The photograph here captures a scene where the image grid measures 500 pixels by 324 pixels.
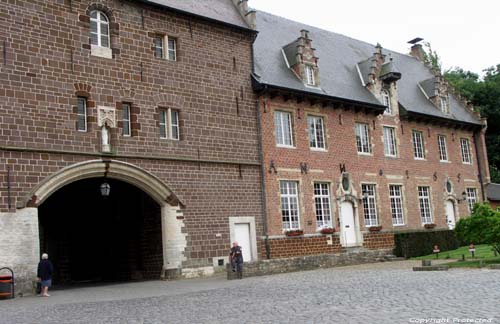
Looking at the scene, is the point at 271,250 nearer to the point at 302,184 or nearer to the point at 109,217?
the point at 302,184

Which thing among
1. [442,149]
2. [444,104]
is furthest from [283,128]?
[444,104]

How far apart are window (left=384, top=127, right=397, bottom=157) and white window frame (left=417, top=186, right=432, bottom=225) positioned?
2379 mm

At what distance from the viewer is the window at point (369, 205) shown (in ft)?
79.2

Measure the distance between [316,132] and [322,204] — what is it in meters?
2.92

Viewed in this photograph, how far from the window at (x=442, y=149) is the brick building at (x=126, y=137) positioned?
41.4 feet

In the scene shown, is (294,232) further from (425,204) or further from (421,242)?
(425,204)

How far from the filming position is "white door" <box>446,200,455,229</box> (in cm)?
2840

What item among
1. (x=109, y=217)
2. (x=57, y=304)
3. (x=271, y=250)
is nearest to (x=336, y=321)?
(x=57, y=304)

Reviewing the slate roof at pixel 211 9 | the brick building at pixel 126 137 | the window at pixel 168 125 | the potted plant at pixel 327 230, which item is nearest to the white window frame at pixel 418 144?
the potted plant at pixel 327 230

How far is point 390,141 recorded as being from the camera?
26359 mm

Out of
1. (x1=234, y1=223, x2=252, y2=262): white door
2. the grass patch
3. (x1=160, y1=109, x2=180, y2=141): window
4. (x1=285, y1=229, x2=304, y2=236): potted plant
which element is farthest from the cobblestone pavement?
(x1=285, y1=229, x2=304, y2=236): potted plant

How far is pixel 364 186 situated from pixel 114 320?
16929 millimetres

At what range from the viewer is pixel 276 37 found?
82.6 feet

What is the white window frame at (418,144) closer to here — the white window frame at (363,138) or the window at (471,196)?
the white window frame at (363,138)
